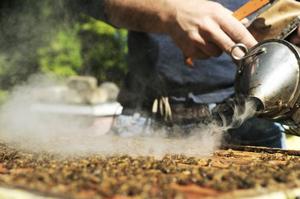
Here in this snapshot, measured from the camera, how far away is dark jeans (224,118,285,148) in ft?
13.8

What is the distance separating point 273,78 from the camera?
107 inches

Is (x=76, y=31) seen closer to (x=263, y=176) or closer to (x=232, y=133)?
(x=232, y=133)

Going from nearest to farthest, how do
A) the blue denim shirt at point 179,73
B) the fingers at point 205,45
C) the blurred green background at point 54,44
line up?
the fingers at point 205,45 < the blue denim shirt at point 179,73 < the blurred green background at point 54,44

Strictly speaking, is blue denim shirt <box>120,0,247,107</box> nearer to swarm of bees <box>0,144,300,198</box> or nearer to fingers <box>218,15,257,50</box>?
fingers <box>218,15,257,50</box>

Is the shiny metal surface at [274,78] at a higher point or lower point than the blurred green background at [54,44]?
lower

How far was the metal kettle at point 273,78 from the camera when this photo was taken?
2.71 m

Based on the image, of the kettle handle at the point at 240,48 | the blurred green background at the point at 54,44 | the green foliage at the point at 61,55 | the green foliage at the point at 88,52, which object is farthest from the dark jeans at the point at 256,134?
the green foliage at the point at 61,55

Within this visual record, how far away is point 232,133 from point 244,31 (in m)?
1.45

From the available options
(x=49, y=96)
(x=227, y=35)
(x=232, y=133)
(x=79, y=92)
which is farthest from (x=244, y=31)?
(x=79, y=92)

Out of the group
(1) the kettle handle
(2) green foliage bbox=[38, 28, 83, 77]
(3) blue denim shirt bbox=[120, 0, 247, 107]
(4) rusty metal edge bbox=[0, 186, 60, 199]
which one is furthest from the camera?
(2) green foliage bbox=[38, 28, 83, 77]

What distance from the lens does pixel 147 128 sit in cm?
435

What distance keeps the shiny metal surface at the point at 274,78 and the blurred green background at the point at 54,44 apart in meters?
4.17

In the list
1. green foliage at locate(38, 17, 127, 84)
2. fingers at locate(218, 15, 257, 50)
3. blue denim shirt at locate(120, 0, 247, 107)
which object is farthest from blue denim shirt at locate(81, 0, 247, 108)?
green foliage at locate(38, 17, 127, 84)

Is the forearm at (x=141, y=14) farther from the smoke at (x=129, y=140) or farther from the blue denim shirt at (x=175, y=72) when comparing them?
the smoke at (x=129, y=140)
